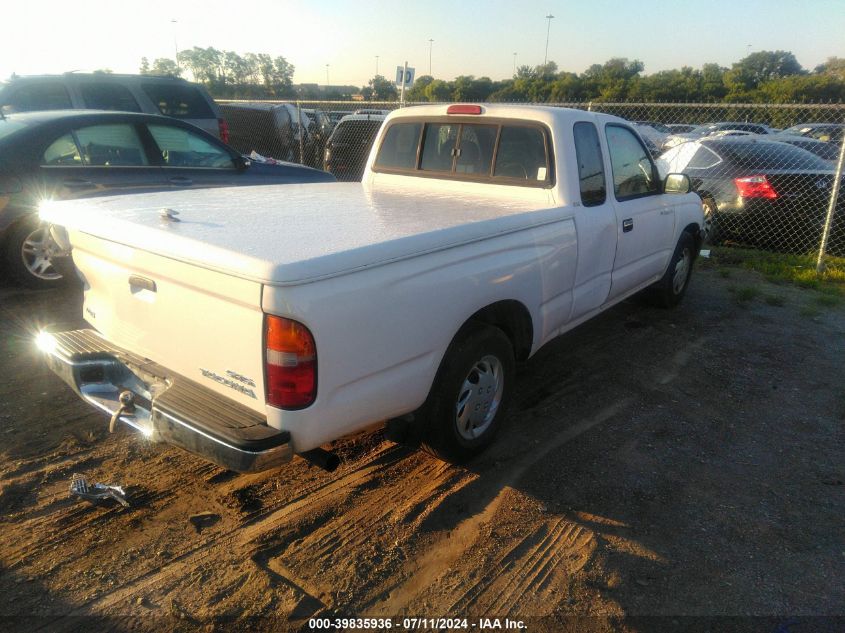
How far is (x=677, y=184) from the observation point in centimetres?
509

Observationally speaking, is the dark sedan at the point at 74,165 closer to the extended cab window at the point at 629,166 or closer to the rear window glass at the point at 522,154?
the rear window glass at the point at 522,154

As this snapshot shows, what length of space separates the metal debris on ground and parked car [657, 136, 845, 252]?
749 centimetres

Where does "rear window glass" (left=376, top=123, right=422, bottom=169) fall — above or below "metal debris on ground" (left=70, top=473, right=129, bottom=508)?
above

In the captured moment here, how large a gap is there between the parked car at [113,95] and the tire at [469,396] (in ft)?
27.4

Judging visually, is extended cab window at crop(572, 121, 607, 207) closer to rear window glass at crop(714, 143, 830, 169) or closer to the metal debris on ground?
the metal debris on ground

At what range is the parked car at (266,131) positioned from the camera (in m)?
14.4

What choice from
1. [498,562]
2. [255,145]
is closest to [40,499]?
[498,562]

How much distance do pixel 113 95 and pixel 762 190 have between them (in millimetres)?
9814

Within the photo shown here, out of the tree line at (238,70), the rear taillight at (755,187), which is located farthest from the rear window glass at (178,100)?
the tree line at (238,70)

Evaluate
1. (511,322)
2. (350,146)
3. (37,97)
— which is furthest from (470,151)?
(350,146)

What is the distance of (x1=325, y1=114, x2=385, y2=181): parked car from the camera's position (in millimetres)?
12773

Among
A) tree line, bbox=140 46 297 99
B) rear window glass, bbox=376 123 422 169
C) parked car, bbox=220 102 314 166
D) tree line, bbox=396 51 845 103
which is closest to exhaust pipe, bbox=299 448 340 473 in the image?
rear window glass, bbox=376 123 422 169

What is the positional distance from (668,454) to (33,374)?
171 inches

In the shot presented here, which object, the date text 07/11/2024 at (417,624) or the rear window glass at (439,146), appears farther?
the rear window glass at (439,146)
